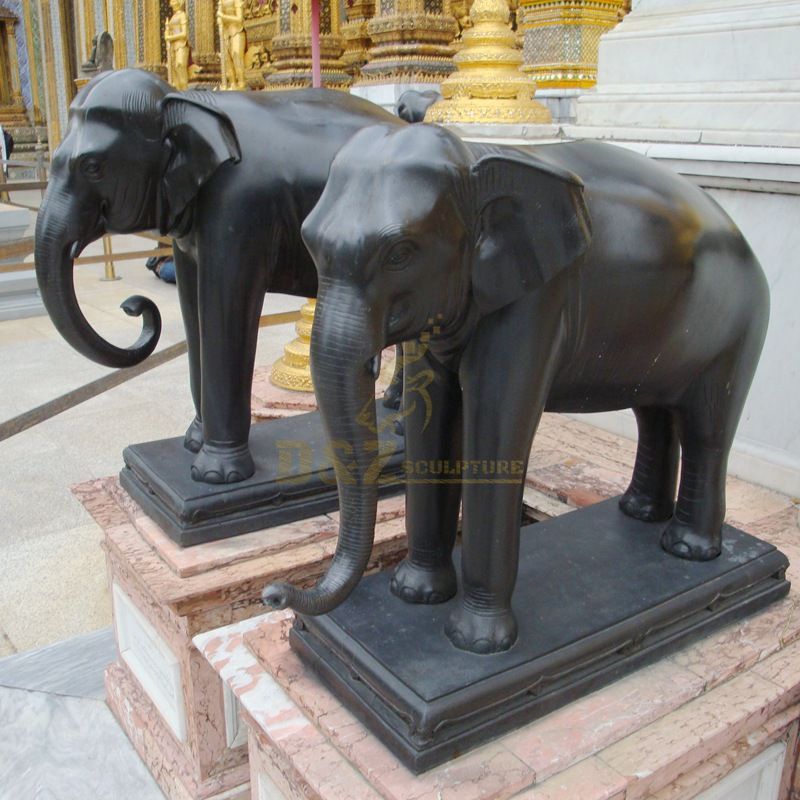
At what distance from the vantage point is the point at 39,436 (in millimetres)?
3684

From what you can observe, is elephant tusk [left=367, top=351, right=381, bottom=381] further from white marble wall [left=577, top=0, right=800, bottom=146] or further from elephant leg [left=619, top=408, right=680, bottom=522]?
white marble wall [left=577, top=0, right=800, bottom=146]

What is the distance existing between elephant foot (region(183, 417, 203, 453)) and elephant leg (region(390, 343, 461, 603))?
70 centimetres

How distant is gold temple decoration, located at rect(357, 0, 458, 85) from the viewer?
4625 millimetres

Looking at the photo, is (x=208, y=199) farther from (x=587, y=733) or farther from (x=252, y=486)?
(x=587, y=733)

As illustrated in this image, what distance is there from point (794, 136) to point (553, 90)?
2.26 metres

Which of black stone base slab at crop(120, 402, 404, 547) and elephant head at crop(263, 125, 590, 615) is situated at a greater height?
elephant head at crop(263, 125, 590, 615)

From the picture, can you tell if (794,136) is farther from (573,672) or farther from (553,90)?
(553,90)

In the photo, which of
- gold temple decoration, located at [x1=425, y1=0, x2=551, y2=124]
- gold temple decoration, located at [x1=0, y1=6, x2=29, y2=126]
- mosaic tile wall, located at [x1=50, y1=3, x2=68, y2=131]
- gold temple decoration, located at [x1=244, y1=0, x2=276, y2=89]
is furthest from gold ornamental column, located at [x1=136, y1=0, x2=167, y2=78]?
gold temple decoration, located at [x1=0, y1=6, x2=29, y2=126]

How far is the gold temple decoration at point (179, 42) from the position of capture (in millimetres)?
7723

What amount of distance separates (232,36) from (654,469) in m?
5.48

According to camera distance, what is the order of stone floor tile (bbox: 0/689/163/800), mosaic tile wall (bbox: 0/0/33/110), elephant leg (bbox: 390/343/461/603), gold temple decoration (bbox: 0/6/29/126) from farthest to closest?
gold temple decoration (bbox: 0/6/29/126)
mosaic tile wall (bbox: 0/0/33/110)
stone floor tile (bbox: 0/689/163/800)
elephant leg (bbox: 390/343/461/603)

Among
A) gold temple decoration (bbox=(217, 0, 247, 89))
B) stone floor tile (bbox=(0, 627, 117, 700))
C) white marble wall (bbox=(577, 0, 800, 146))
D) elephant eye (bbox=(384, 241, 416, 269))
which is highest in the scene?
gold temple decoration (bbox=(217, 0, 247, 89))

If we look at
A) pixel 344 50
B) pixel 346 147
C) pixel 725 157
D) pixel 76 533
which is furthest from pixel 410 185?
pixel 344 50

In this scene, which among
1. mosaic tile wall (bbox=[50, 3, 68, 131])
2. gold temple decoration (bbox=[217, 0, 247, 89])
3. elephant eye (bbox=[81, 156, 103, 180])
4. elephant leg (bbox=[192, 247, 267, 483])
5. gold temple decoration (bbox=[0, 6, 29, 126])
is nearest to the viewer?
elephant eye (bbox=[81, 156, 103, 180])
